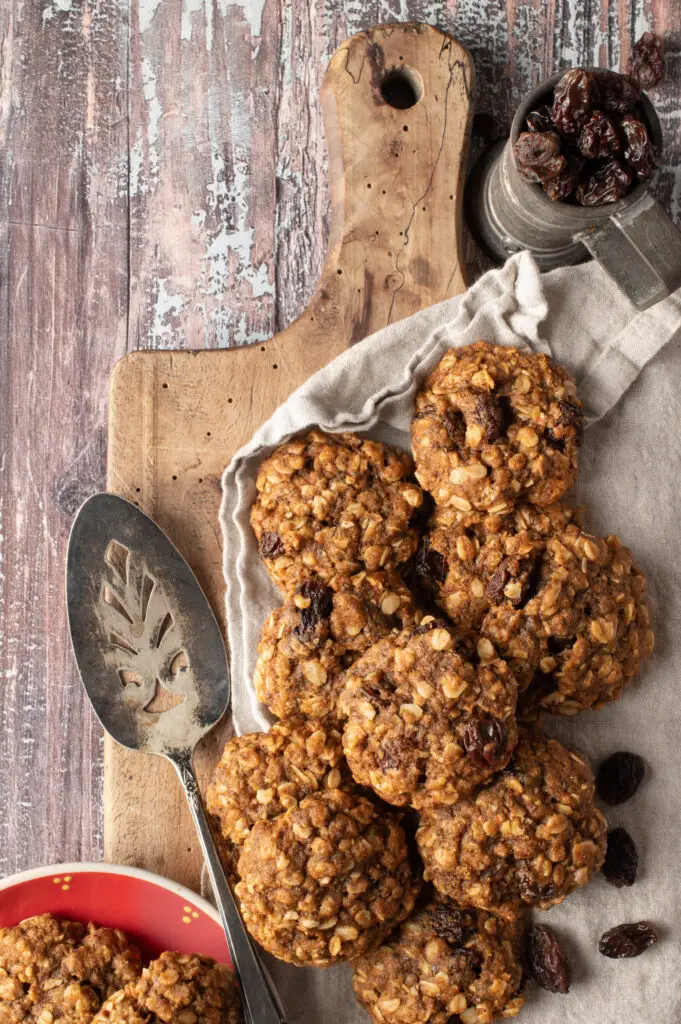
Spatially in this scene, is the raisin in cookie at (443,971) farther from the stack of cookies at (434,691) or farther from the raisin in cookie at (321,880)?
the raisin in cookie at (321,880)

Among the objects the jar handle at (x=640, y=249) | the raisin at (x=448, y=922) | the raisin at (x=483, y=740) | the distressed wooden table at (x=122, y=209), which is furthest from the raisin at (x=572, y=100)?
the raisin at (x=448, y=922)

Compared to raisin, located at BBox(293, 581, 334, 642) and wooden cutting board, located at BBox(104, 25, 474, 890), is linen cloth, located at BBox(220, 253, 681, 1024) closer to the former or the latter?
wooden cutting board, located at BBox(104, 25, 474, 890)

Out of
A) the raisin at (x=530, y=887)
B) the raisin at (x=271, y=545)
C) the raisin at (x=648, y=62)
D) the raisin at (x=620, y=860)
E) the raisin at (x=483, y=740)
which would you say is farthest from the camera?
the raisin at (x=648, y=62)

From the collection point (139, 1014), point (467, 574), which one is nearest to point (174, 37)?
point (467, 574)

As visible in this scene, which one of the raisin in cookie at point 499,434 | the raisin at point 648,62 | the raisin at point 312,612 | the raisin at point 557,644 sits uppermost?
the raisin at point 648,62

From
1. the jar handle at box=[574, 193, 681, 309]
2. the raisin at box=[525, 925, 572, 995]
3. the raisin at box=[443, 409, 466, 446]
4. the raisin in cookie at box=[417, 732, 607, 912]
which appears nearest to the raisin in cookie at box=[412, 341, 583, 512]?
the raisin at box=[443, 409, 466, 446]

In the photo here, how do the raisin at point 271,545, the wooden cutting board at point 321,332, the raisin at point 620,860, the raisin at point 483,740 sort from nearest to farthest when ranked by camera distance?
1. the raisin at point 483,740
2. the raisin at point 271,545
3. the raisin at point 620,860
4. the wooden cutting board at point 321,332
